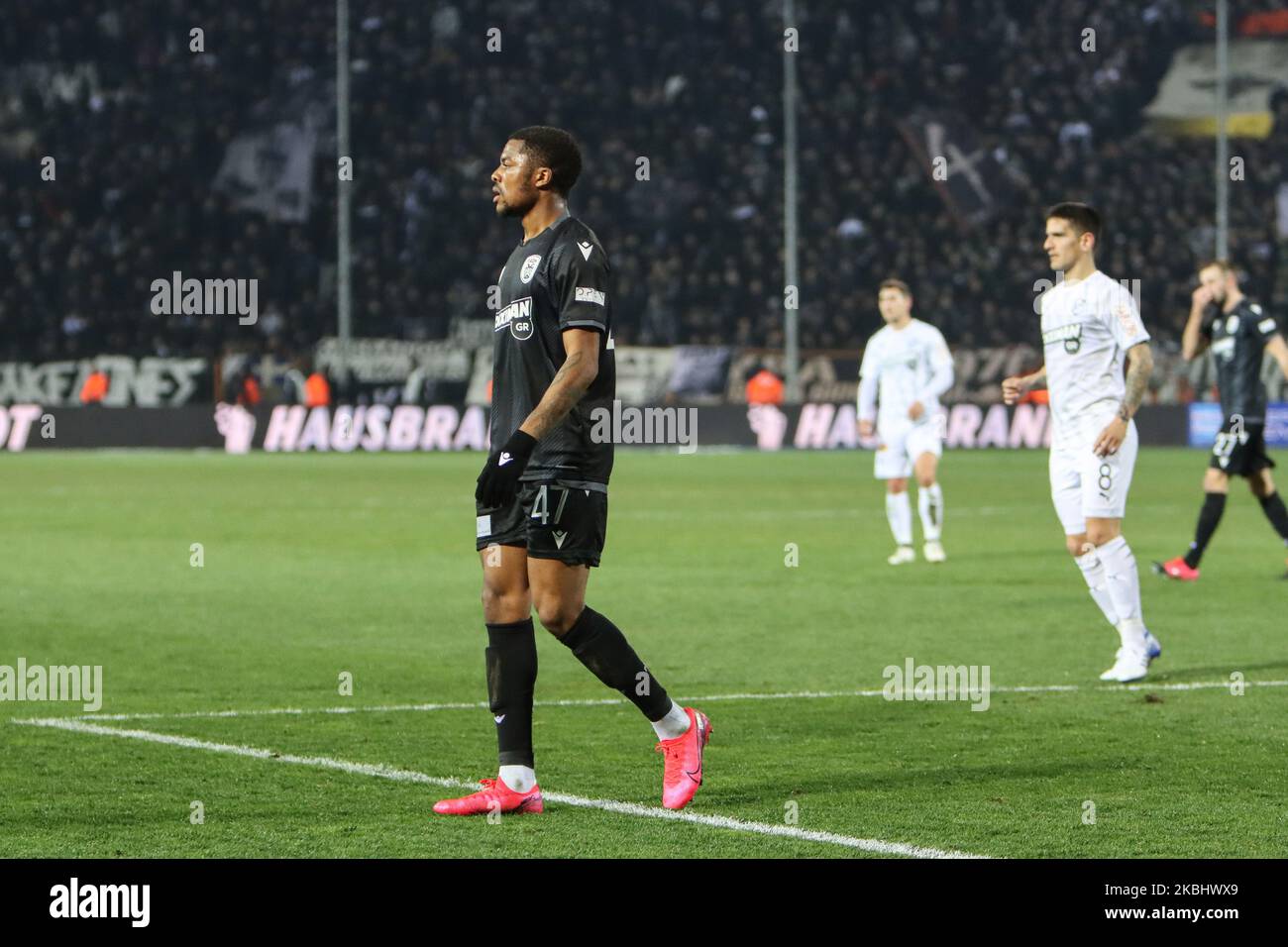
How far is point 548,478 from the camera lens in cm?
635

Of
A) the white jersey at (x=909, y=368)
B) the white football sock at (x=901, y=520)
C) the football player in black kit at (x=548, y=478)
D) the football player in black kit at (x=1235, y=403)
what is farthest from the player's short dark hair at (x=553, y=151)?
the white jersey at (x=909, y=368)

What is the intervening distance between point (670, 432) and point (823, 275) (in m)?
5.47

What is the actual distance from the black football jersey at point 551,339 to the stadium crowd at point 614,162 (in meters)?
31.8

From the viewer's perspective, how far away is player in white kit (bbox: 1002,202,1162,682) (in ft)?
31.3

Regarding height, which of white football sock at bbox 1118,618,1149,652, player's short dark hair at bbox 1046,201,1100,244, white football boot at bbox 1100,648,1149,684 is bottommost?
white football boot at bbox 1100,648,1149,684

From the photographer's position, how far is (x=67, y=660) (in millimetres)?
10195

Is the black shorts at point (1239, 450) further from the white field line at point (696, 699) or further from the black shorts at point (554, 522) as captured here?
the black shorts at point (554, 522)

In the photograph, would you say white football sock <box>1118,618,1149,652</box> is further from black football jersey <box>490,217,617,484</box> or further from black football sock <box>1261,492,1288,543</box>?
black football sock <box>1261,492,1288,543</box>

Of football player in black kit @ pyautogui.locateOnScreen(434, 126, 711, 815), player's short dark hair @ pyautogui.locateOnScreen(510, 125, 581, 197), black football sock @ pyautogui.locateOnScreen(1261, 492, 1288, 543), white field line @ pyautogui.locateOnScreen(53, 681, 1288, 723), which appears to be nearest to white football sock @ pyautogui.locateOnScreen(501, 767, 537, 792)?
football player in black kit @ pyautogui.locateOnScreen(434, 126, 711, 815)

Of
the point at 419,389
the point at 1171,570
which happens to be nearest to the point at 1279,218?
the point at 419,389

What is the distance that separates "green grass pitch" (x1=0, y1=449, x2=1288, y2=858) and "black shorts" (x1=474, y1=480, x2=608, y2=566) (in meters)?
0.79

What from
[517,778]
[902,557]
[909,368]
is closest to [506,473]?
[517,778]

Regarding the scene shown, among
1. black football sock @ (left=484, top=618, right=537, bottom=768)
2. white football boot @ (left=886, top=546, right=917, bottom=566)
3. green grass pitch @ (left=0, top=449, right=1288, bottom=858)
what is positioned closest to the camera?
green grass pitch @ (left=0, top=449, right=1288, bottom=858)
